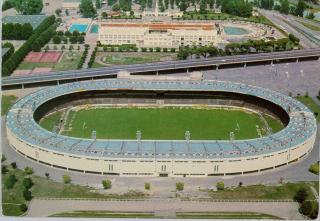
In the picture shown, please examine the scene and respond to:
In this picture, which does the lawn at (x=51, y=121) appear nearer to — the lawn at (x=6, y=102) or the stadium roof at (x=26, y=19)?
the lawn at (x=6, y=102)

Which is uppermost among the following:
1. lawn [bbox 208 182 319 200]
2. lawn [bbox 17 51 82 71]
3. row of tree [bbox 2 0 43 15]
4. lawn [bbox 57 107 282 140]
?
row of tree [bbox 2 0 43 15]

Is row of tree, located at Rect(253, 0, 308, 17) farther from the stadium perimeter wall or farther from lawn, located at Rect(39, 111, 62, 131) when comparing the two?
the stadium perimeter wall

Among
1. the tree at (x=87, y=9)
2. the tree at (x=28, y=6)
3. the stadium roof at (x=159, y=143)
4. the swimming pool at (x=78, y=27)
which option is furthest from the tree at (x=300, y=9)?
the stadium roof at (x=159, y=143)

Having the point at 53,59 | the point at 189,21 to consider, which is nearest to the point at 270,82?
the point at 53,59

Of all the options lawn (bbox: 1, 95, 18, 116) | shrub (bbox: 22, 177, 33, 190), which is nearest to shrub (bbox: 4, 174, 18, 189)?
shrub (bbox: 22, 177, 33, 190)

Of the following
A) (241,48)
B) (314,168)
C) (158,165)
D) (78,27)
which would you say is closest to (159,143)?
(158,165)

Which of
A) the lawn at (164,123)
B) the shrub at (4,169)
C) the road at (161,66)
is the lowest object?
the lawn at (164,123)
